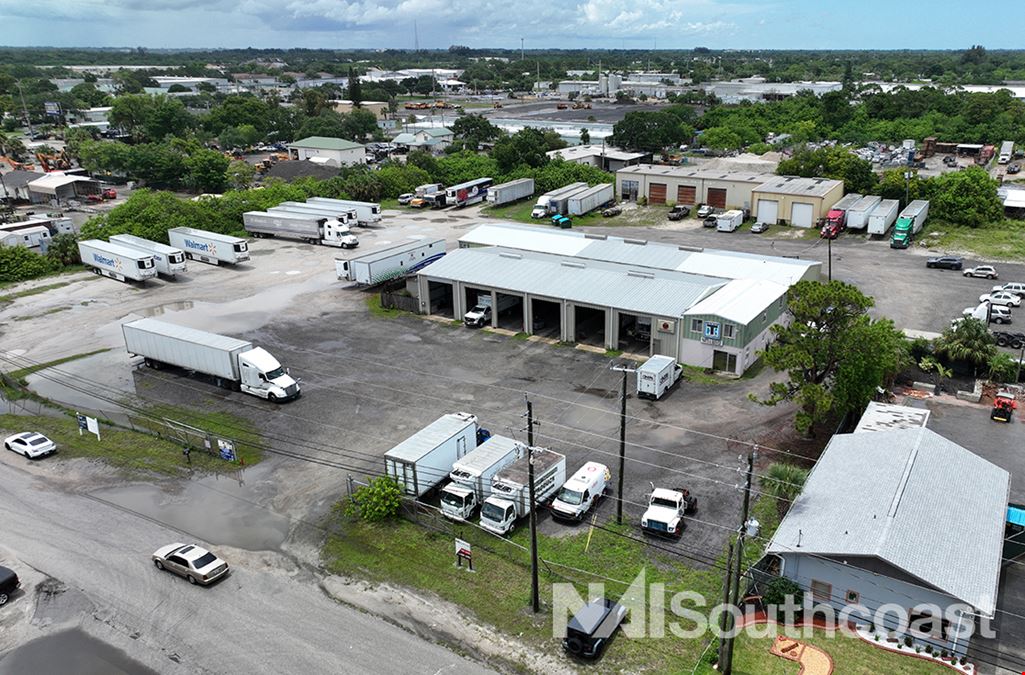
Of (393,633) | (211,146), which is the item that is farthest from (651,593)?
(211,146)

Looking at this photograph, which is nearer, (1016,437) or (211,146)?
(1016,437)

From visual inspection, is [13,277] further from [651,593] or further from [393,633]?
[651,593]

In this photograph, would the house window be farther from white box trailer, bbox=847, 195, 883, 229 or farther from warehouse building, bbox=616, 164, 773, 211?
warehouse building, bbox=616, 164, 773, 211

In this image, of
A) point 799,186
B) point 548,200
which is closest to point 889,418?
point 799,186

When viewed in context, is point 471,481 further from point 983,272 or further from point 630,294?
point 983,272

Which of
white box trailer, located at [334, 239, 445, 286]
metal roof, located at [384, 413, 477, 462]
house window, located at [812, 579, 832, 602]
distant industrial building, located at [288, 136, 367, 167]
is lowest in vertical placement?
house window, located at [812, 579, 832, 602]

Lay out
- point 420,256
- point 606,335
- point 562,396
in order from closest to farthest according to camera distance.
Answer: point 562,396
point 606,335
point 420,256

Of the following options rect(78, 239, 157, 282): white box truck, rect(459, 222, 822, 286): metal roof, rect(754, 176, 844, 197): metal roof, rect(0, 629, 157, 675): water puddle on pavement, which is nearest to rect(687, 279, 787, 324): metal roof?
rect(459, 222, 822, 286): metal roof
